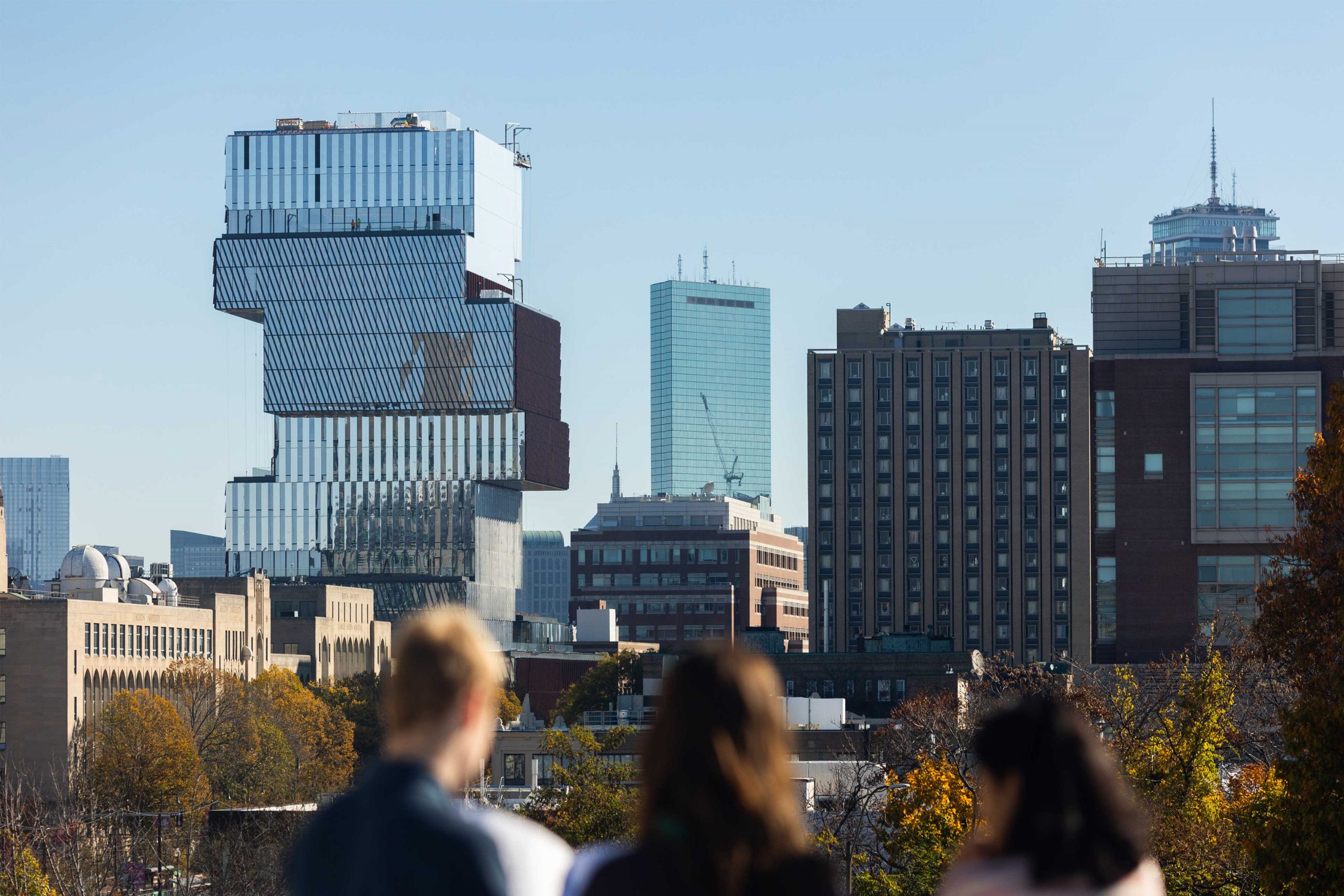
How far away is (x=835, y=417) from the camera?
191m

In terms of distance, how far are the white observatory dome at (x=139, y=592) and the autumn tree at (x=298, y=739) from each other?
11001mm

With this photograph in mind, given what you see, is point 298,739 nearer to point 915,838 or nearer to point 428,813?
point 915,838

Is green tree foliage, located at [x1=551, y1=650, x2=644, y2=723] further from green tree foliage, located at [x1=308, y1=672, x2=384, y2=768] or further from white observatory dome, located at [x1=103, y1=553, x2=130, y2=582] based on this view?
white observatory dome, located at [x1=103, y1=553, x2=130, y2=582]

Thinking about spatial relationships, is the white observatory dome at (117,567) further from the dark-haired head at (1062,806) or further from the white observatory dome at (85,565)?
the dark-haired head at (1062,806)

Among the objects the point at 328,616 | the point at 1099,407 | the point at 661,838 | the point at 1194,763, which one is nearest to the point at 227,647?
the point at 328,616

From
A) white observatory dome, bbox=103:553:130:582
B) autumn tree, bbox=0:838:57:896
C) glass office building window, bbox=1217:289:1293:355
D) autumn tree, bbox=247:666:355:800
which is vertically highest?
glass office building window, bbox=1217:289:1293:355

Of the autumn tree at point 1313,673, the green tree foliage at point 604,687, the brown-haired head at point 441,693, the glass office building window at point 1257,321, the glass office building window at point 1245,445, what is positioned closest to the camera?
the brown-haired head at point 441,693

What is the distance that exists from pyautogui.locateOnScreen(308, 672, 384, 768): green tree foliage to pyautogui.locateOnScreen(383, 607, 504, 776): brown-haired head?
468ft

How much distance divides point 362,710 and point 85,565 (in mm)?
23968

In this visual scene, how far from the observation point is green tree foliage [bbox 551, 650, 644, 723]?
153 m

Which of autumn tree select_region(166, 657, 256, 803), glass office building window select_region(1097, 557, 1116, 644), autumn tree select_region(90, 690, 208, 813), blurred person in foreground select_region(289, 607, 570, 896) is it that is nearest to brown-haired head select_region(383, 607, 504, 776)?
blurred person in foreground select_region(289, 607, 570, 896)

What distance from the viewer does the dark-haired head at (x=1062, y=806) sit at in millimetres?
6055

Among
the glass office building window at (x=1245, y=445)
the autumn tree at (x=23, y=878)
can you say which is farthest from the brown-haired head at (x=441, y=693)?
the glass office building window at (x=1245, y=445)

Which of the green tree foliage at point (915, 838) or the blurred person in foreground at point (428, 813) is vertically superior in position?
the blurred person in foreground at point (428, 813)
